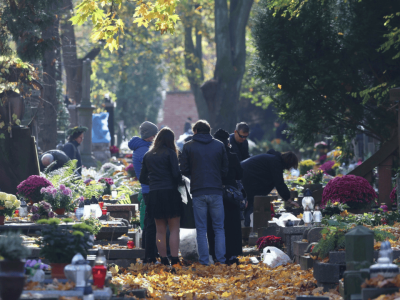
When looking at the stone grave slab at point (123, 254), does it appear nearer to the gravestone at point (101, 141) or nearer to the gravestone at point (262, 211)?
the gravestone at point (262, 211)

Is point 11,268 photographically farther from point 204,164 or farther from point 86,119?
point 86,119

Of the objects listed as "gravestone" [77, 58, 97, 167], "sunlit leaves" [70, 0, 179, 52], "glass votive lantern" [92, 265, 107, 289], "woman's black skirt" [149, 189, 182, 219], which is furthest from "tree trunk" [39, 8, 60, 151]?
"glass votive lantern" [92, 265, 107, 289]

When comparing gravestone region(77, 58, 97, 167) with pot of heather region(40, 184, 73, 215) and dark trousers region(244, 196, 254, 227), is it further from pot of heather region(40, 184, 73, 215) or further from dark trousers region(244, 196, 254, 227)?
pot of heather region(40, 184, 73, 215)

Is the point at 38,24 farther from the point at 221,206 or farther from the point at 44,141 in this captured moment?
the point at 221,206

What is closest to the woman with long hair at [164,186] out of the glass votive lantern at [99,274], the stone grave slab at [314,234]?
the stone grave slab at [314,234]

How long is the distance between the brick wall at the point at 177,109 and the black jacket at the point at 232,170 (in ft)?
149

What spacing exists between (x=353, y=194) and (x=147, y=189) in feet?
11.1

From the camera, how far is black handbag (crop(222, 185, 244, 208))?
29.3 feet

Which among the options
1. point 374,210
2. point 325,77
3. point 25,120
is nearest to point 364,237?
point 374,210

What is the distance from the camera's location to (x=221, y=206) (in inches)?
343

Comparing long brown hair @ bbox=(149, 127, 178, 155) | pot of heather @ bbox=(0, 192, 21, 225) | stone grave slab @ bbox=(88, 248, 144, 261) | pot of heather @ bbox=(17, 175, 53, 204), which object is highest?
long brown hair @ bbox=(149, 127, 178, 155)

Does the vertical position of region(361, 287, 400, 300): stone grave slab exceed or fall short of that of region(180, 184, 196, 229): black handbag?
it falls short

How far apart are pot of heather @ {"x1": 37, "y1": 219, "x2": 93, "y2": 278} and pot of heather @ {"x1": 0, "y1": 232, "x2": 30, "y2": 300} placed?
0.78 meters

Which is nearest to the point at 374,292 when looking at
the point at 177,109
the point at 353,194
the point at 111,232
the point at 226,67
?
the point at 111,232
